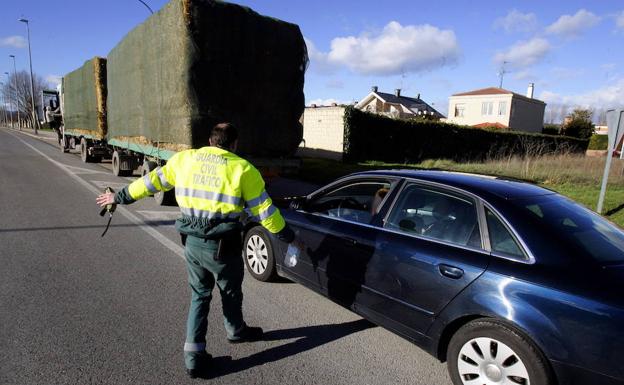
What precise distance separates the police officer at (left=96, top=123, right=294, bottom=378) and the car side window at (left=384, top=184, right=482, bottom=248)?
0.93 m

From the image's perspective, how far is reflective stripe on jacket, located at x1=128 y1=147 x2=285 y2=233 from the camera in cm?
267

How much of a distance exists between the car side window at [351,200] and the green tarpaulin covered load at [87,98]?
39.7ft

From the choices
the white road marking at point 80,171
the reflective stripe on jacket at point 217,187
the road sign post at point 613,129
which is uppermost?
the road sign post at point 613,129

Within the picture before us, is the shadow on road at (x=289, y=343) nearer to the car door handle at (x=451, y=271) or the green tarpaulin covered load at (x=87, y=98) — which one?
the car door handle at (x=451, y=271)

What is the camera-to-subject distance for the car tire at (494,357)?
7.34 ft

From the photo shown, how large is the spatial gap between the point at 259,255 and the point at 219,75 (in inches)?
161

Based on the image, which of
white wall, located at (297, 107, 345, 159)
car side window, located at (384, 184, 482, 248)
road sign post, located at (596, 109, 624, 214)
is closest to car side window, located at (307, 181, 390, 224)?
car side window, located at (384, 184, 482, 248)

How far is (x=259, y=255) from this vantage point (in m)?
4.48

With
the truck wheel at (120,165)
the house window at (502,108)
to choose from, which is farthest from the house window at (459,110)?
the truck wheel at (120,165)

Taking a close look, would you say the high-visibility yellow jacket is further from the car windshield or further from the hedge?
the hedge

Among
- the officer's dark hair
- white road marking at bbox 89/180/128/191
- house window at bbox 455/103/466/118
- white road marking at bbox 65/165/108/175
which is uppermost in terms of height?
house window at bbox 455/103/466/118

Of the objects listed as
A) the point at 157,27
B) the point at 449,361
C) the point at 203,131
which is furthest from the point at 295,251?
the point at 157,27

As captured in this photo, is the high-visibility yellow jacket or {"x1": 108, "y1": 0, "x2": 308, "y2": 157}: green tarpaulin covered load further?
{"x1": 108, "y1": 0, "x2": 308, "y2": 157}: green tarpaulin covered load

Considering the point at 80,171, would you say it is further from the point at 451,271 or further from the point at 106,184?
the point at 451,271
